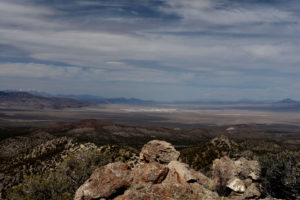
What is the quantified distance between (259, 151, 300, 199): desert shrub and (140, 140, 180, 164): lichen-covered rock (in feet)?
40.0

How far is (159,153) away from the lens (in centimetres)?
3659

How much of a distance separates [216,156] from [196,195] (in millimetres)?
52872

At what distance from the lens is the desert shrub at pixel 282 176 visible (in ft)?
87.4

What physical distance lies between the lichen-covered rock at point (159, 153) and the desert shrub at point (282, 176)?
12206mm

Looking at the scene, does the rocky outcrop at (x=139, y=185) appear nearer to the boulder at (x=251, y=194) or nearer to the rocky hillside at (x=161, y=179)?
the rocky hillside at (x=161, y=179)

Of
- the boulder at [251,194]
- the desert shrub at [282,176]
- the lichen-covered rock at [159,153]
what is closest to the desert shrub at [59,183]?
the lichen-covered rock at [159,153]

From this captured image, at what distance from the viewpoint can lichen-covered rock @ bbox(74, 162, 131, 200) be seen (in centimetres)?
1873

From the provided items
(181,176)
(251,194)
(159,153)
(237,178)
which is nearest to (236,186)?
(237,178)

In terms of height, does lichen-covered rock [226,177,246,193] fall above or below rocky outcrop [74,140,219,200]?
below

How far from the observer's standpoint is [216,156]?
68438mm

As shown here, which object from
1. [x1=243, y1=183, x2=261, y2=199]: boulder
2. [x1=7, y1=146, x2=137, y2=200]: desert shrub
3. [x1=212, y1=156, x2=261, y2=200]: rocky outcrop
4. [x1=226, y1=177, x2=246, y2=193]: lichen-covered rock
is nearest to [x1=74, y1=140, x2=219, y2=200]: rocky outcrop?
[x1=243, y1=183, x2=261, y2=199]: boulder

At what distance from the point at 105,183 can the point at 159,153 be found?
18.2 metres

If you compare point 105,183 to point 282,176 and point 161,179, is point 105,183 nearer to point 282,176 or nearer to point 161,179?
point 161,179

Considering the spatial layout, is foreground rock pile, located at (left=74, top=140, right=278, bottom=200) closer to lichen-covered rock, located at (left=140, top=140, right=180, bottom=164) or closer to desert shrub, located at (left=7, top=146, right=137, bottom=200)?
desert shrub, located at (left=7, top=146, right=137, bottom=200)
